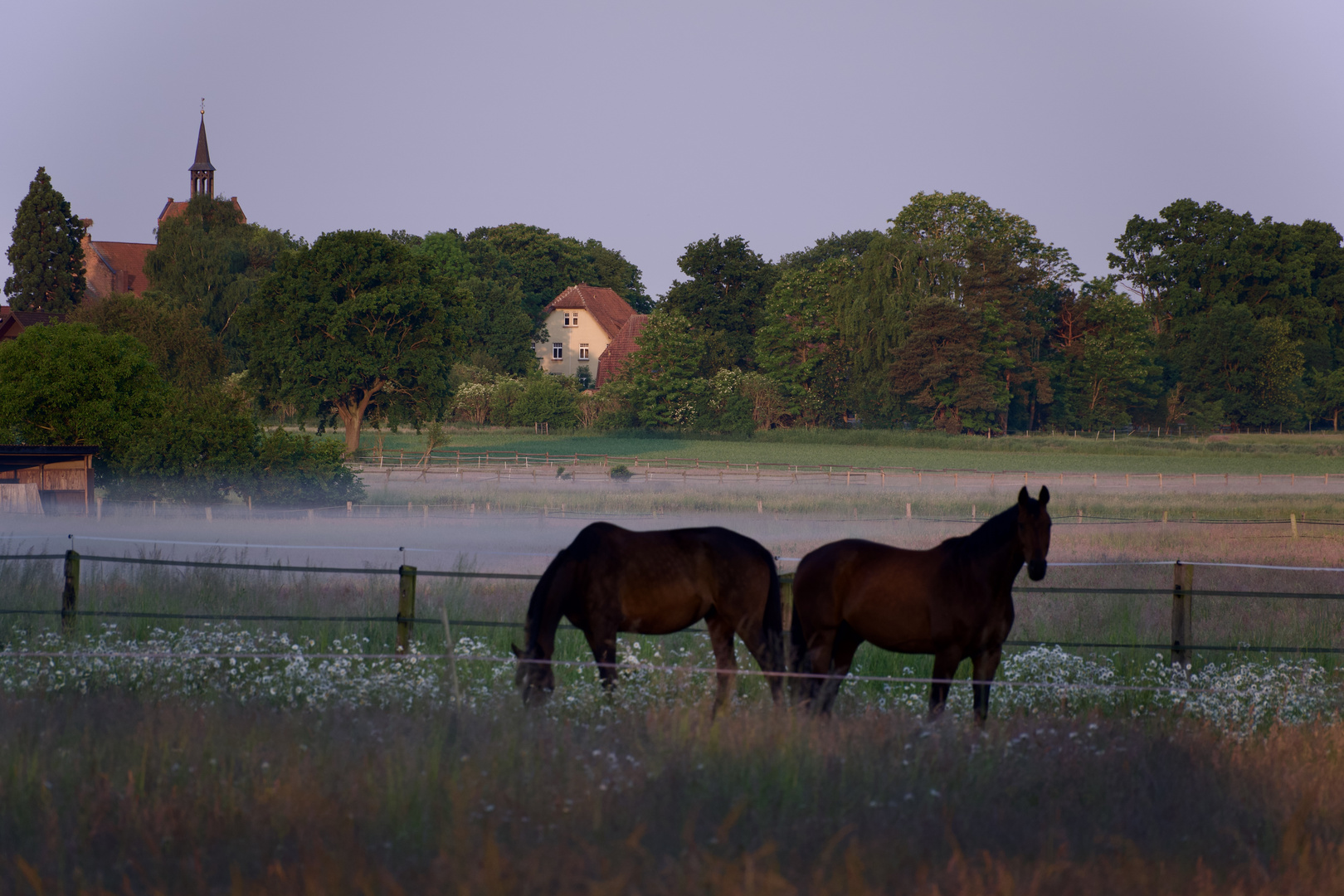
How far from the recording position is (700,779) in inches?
235

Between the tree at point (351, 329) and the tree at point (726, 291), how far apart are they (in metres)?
38.3

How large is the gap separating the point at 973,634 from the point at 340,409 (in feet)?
169

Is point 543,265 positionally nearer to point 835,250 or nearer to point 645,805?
point 835,250

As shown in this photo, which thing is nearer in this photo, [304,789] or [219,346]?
[304,789]

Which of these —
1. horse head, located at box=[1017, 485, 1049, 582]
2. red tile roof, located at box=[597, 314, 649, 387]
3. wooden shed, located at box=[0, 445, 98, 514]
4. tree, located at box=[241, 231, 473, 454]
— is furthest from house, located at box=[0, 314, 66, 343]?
horse head, located at box=[1017, 485, 1049, 582]

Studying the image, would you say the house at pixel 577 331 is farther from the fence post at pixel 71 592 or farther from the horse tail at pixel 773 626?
the horse tail at pixel 773 626

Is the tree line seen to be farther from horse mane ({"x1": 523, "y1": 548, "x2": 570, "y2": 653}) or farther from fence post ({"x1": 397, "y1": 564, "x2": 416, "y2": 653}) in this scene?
horse mane ({"x1": 523, "y1": 548, "x2": 570, "y2": 653})

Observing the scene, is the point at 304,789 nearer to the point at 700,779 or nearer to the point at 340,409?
the point at 700,779

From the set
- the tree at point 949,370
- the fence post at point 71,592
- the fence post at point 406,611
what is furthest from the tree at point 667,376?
the fence post at point 406,611

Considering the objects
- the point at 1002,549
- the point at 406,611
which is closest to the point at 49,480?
the point at 406,611

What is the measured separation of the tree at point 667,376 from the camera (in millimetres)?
82125

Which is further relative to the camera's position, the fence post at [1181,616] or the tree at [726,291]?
the tree at [726,291]

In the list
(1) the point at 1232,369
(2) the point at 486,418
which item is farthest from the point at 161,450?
(1) the point at 1232,369

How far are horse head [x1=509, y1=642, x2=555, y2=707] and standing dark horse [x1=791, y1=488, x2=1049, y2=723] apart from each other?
1.74m
